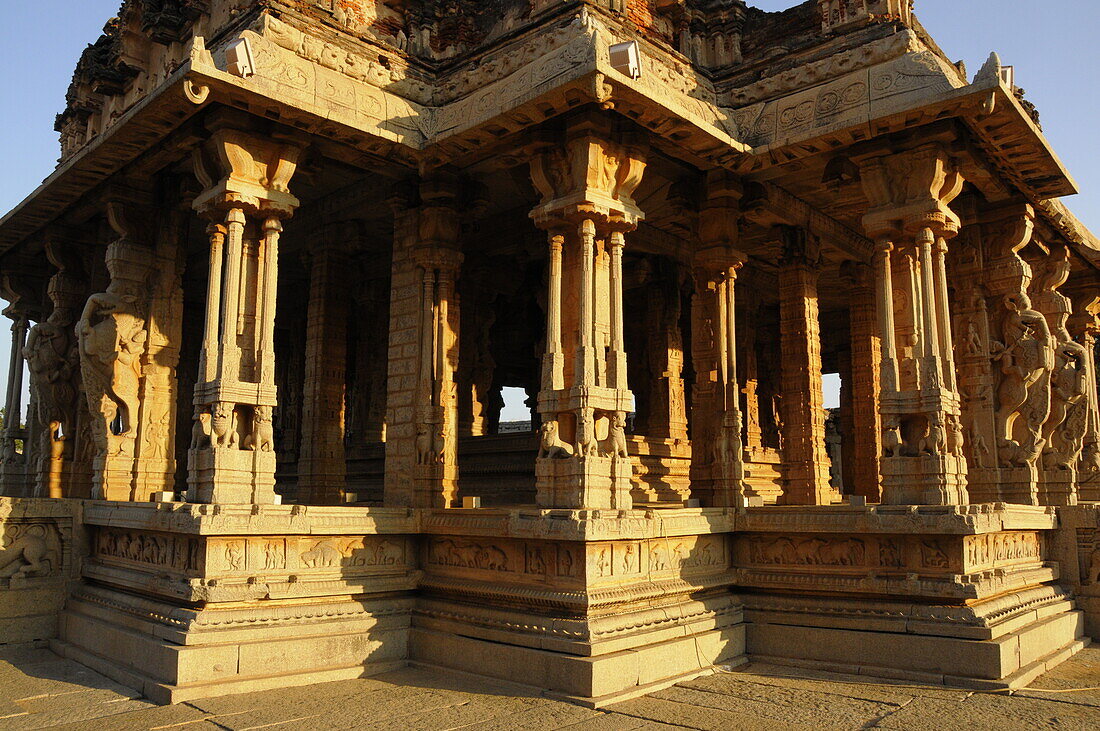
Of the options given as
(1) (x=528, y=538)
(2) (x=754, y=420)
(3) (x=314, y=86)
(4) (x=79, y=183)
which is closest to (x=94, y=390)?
(4) (x=79, y=183)

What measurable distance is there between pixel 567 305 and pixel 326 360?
4970 millimetres

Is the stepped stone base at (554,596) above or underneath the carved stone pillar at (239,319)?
underneath

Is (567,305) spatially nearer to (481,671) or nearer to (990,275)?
(481,671)

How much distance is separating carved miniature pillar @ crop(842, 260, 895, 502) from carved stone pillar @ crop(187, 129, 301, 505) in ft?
30.1

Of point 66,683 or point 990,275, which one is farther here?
point 990,275

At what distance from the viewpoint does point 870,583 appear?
29.1ft

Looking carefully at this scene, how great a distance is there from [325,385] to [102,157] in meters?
4.19

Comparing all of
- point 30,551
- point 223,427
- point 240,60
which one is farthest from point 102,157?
point 30,551

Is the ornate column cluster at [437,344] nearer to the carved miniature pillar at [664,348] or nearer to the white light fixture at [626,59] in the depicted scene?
the white light fixture at [626,59]

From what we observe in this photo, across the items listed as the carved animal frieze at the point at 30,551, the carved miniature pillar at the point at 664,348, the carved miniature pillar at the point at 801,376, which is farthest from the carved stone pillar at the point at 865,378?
the carved animal frieze at the point at 30,551

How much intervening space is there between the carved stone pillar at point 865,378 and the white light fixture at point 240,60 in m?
9.87

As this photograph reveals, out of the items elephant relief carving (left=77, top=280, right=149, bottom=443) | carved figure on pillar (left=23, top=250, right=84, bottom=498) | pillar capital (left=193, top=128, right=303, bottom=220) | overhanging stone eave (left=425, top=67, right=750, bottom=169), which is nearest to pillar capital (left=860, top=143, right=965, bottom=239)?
overhanging stone eave (left=425, top=67, right=750, bottom=169)

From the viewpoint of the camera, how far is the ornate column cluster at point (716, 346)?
10.7 meters

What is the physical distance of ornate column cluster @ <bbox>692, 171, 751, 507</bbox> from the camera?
10.7 meters
